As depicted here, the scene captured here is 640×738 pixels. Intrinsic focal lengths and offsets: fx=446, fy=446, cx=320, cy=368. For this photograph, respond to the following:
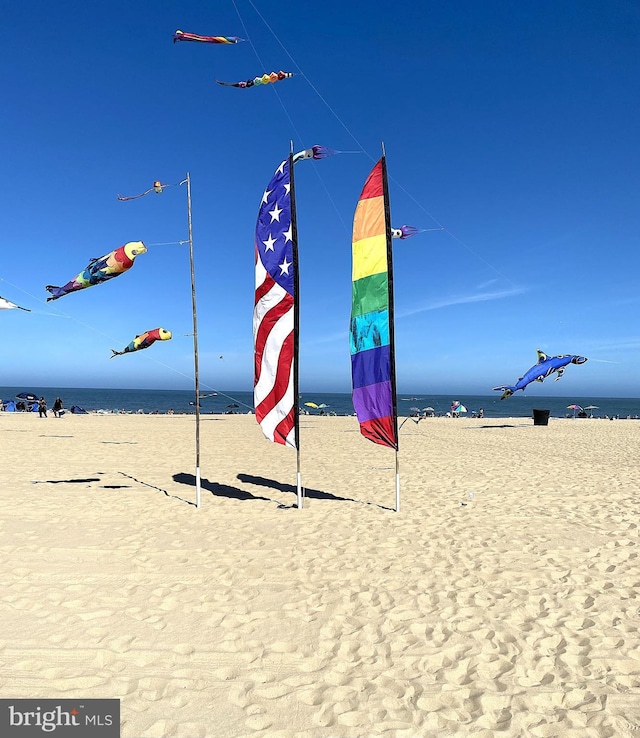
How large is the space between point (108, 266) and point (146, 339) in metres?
3.80

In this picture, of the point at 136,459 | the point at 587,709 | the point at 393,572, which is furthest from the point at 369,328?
the point at 136,459

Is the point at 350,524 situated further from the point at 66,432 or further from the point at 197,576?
the point at 66,432

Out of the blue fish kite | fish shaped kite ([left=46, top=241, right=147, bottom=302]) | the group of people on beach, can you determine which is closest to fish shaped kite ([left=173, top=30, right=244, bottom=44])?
fish shaped kite ([left=46, top=241, right=147, bottom=302])

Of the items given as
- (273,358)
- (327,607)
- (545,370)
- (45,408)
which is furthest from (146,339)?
(45,408)

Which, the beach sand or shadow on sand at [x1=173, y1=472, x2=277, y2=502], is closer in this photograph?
the beach sand

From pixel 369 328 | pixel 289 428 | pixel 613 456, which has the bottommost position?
pixel 613 456

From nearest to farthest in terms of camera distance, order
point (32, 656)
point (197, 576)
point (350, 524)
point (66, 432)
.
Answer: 1. point (32, 656)
2. point (197, 576)
3. point (350, 524)
4. point (66, 432)

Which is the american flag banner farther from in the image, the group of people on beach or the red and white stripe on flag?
the group of people on beach

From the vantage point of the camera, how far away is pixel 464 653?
13.7 feet

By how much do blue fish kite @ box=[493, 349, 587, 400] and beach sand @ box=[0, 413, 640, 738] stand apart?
1550 cm

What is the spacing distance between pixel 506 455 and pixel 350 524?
35.5ft

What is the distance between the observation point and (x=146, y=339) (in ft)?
41.5

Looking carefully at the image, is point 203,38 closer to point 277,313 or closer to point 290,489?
point 277,313

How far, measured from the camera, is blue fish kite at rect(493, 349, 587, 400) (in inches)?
995
